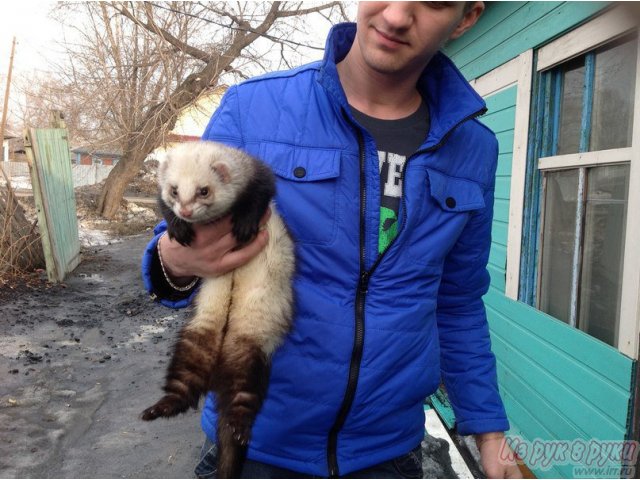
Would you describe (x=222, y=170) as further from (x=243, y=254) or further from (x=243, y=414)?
(x=243, y=414)

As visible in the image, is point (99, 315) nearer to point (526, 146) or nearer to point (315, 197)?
point (526, 146)

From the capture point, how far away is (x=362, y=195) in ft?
5.44

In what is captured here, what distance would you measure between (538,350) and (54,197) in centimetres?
788

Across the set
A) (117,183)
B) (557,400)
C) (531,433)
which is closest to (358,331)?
(557,400)

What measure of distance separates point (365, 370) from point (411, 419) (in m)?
0.29

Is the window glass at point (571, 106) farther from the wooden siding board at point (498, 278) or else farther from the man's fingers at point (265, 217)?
the man's fingers at point (265, 217)

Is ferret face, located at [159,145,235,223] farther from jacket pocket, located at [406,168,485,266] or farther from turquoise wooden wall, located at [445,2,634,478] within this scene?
turquoise wooden wall, located at [445,2,634,478]

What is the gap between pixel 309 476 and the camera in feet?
5.38

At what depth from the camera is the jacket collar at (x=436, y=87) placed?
5.60 ft

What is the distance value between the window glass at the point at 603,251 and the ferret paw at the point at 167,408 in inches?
90.8

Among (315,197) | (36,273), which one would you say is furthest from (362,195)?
(36,273)

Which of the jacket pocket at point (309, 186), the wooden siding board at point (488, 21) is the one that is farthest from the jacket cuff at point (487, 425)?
the wooden siding board at point (488, 21)

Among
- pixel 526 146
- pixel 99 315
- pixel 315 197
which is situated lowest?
pixel 99 315

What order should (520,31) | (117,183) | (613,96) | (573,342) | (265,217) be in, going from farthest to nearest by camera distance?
(117,183) → (520,31) → (573,342) → (613,96) → (265,217)
